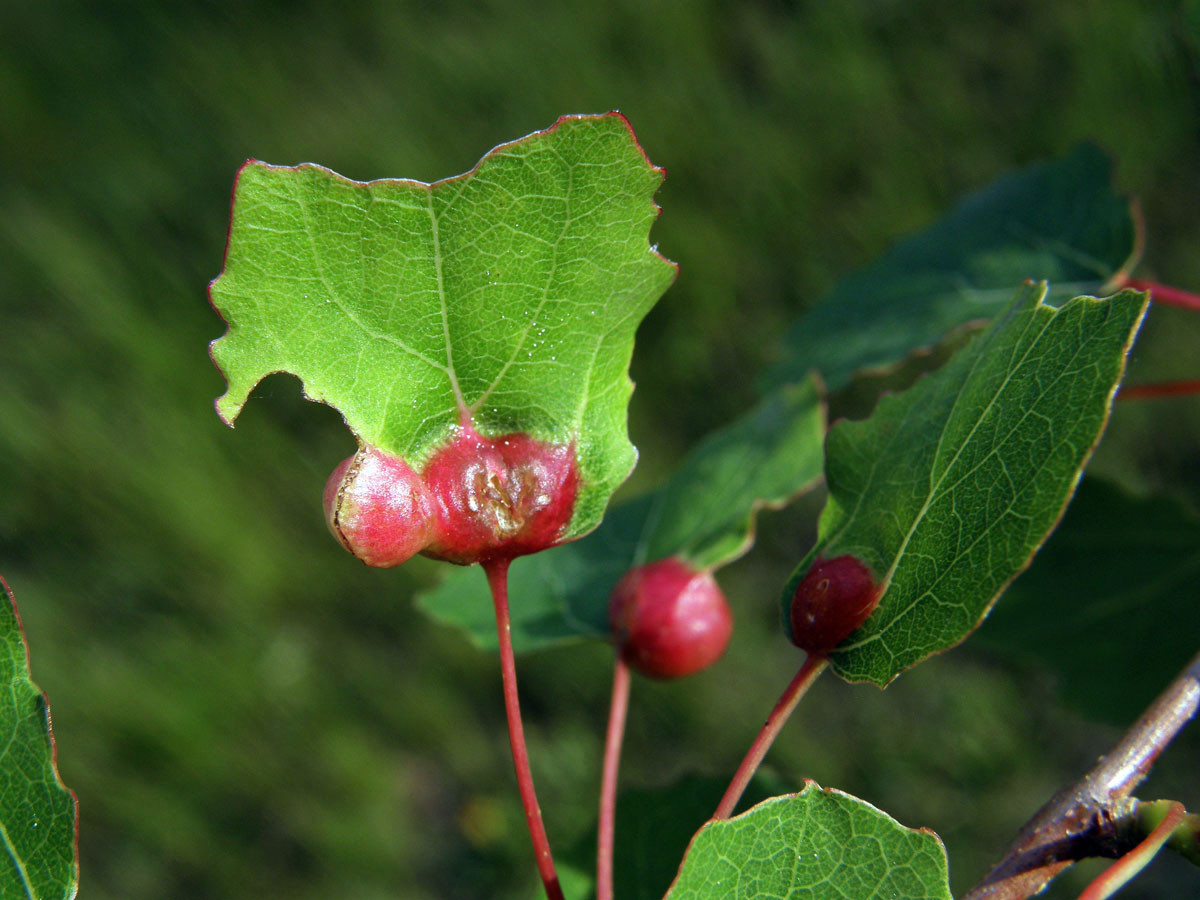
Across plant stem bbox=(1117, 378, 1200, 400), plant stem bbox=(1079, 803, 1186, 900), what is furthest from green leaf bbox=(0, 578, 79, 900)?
plant stem bbox=(1117, 378, 1200, 400)

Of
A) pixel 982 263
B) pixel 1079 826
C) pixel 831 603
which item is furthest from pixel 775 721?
pixel 982 263

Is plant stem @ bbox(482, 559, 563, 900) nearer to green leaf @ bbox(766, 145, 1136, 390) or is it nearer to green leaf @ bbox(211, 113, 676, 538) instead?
green leaf @ bbox(211, 113, 676, 538)

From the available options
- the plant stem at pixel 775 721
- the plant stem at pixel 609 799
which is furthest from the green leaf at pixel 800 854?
the plant stem at pixel 609 799

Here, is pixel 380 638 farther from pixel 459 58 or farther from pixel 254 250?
pixel 254 250

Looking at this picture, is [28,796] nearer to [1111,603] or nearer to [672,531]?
[672,531]

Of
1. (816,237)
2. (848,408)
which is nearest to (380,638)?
(848,408)

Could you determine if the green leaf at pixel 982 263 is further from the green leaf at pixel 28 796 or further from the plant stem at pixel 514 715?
the green leaf at pixel 28 796

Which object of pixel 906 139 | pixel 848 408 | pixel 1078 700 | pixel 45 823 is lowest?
pixel 848 408
